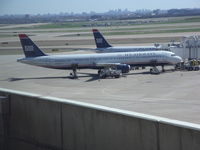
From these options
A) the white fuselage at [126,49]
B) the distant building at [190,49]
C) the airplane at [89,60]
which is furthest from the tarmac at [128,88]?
the white fuselage at [126,49]

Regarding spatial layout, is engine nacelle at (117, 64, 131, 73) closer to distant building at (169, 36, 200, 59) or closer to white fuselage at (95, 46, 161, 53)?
distant building at (169, 36, 200, 59)

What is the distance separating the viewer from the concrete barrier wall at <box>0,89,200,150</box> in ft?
44.2

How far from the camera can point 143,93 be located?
47.3m

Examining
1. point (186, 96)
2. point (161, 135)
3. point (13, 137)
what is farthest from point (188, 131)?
point (186, 96)

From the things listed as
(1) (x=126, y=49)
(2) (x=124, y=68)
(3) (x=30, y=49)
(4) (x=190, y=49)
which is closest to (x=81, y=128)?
(2) (x=124, y=68)

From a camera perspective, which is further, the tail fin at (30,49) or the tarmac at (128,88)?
the tail fin at (30,49)

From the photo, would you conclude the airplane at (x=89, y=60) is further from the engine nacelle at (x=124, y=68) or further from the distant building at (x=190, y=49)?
the distant building at (x=190, y=49)

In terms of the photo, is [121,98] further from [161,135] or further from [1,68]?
[1,68]

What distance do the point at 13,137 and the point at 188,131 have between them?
868 centimetres

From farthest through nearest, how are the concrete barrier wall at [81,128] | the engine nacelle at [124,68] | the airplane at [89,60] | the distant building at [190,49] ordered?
the distant building at [190,49] → the engine nacelle at [124,68] → the airplane at [89,60] → the concrete barrier wall at [81,128]

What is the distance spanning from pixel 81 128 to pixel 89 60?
4941 cm

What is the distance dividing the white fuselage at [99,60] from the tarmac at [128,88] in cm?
164

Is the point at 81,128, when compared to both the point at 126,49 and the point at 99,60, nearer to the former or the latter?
the point at 99,60

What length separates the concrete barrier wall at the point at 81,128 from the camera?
1348 centimetres
